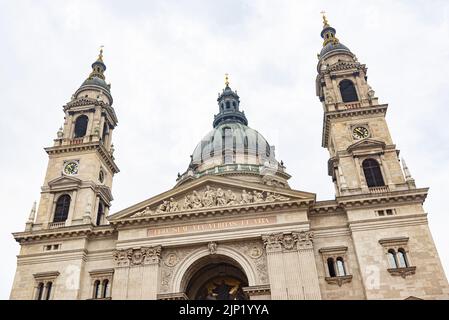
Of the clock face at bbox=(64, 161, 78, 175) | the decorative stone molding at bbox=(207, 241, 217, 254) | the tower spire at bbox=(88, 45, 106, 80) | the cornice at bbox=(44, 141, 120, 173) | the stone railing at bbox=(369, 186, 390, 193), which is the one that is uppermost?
the tower spire at bbox=(88, 45, 106, 80)

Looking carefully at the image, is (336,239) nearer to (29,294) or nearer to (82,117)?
(29,294)

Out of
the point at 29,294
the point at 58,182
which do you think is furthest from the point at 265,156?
the point at 29,294

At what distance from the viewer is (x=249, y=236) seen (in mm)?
31750

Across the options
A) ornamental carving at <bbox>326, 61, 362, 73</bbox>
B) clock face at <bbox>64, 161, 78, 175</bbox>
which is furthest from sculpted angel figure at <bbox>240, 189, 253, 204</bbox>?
ornamental carving at <bbox>326, 61, 362, 73</bbox>

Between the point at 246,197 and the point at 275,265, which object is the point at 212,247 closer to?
the point at 246,197

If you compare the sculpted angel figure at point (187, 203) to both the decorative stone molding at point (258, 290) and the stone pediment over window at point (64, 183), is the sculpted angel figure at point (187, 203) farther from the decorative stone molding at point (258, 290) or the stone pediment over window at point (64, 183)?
the stone pediment over window at point (64, 183)

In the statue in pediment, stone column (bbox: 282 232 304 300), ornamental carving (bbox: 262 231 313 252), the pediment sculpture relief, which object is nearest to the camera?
stone column (bbox: 282 232 304 300)

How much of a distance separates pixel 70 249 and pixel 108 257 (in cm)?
301

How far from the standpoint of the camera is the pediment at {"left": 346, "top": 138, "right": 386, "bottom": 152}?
35.5 meters

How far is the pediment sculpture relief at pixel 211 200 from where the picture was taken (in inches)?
1308

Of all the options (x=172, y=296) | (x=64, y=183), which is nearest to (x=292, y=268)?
(x=172, y=296)

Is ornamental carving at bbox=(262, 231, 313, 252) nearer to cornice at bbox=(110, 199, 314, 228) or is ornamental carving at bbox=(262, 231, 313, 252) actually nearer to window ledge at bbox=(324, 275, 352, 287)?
cornice at bbox=(110, 199, 314, 228)

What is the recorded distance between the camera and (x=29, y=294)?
32.5m

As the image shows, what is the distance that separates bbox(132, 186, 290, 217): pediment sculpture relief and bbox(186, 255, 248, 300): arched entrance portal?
4.45 meters
